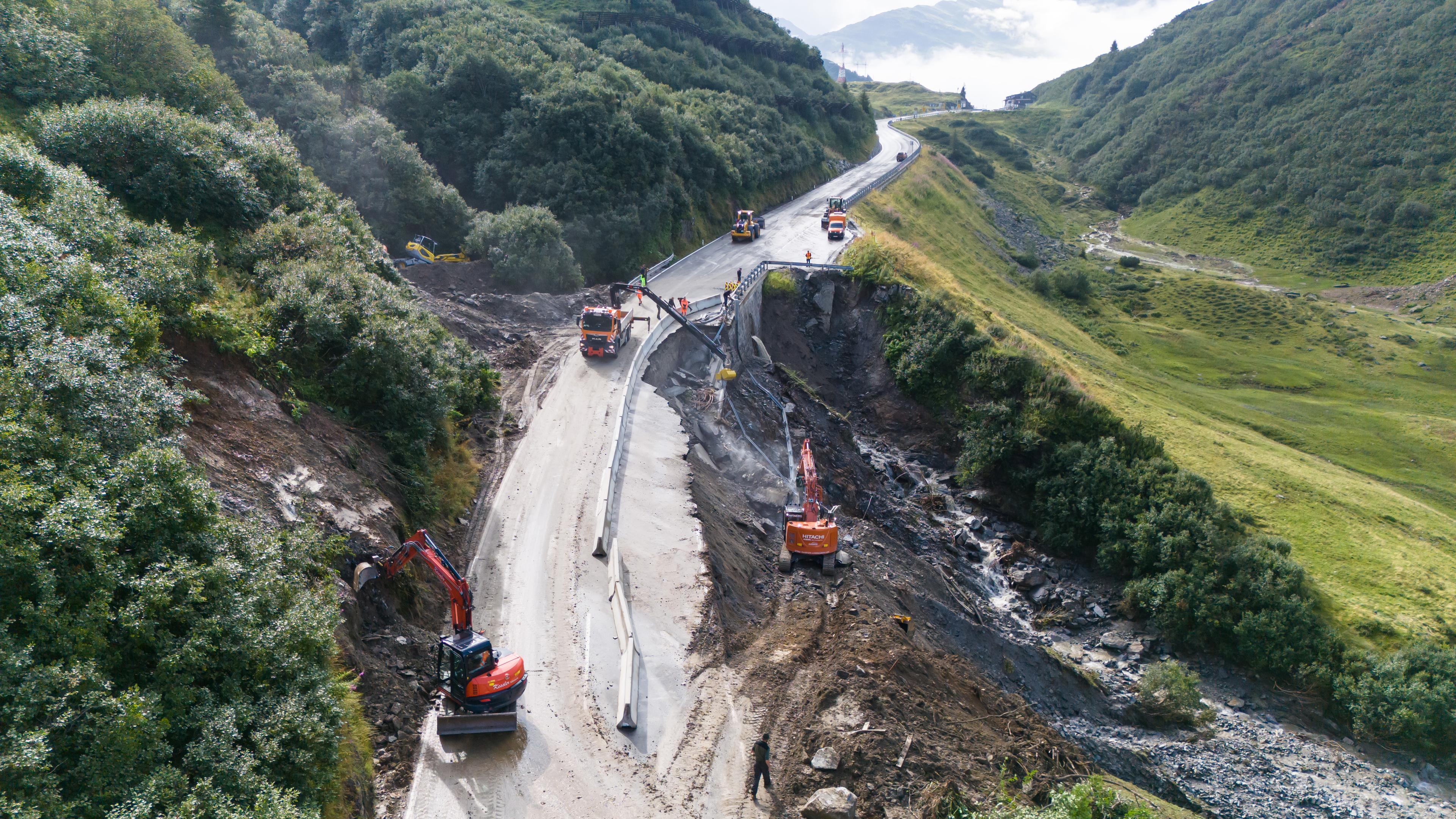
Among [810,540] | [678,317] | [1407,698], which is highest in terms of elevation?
[678,317]

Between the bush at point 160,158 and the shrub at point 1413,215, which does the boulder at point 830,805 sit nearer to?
the bush at point 160,158

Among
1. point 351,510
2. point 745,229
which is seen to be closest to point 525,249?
point 745,229

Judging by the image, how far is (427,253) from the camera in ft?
138

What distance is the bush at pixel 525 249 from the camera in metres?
41.6

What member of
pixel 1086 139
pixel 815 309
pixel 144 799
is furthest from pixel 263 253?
pixel 1086 139

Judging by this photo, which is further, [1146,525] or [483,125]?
[483,125]

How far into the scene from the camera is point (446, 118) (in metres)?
52.2

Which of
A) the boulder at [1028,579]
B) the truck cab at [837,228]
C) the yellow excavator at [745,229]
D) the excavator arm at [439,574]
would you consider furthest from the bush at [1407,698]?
the yellow excavator at [745,229]

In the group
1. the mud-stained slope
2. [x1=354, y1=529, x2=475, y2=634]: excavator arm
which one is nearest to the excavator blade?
[x1=354, y1=529, x2=475, y2=634]: excavator arm

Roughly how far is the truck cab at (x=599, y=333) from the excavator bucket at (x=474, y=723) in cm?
2092

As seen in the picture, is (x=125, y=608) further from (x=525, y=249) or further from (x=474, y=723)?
(x=525, y=249)

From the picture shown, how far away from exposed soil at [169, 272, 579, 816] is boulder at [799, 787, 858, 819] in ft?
26.0

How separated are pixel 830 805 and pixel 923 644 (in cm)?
996

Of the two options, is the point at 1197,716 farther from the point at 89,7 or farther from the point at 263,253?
the point at 89,7
